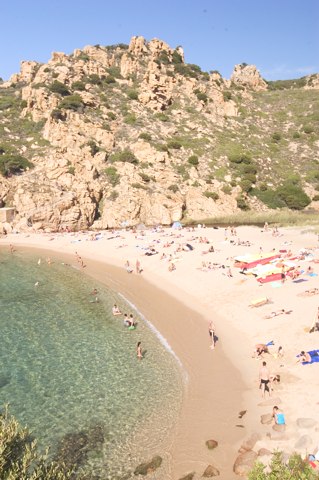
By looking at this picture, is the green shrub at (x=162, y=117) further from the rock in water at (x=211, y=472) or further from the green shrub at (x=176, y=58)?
the rock in water at (x=211, y=472)

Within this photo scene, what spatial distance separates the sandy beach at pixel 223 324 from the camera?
11070mm

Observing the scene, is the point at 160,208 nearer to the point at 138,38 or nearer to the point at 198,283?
the point at 198,283


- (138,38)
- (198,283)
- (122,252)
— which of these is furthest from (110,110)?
(198,283)

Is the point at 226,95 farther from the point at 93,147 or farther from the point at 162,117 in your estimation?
the point at 93,147

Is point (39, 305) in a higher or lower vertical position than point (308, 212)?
lower

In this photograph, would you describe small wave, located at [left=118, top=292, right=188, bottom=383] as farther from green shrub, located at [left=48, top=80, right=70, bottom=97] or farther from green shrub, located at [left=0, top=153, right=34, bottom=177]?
green shrub, located at [left=48, top=80, right=70, bottom=97]

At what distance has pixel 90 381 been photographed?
15297mm

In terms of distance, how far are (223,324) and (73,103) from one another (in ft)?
205

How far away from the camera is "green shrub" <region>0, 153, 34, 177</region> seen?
60188 mm

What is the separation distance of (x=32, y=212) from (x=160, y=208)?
19.8m

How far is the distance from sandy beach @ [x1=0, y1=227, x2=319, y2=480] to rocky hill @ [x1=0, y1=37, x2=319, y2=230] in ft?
56.9

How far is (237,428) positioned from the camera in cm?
1148

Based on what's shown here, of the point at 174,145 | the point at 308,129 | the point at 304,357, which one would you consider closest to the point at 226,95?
the point at 308,129

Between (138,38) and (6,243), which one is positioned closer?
(6,243)
